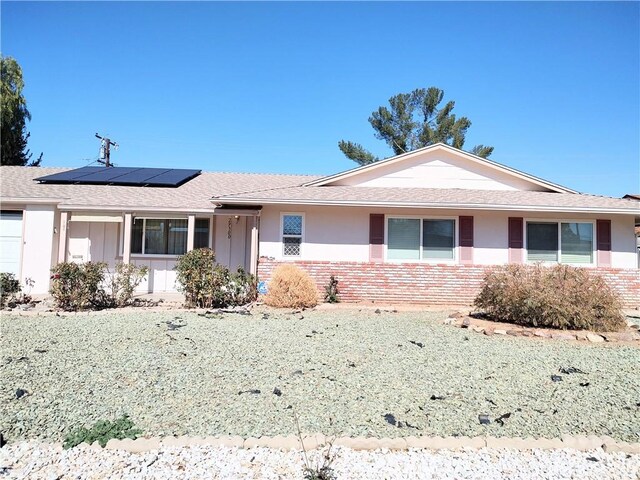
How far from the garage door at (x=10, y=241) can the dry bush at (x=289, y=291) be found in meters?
7.53

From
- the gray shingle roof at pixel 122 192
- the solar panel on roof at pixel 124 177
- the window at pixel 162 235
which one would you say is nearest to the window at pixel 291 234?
the gray shingle roof at pixel 122 192

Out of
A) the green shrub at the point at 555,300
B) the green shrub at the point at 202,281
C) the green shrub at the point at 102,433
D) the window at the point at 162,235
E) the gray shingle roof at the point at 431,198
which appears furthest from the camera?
the window at the point at 162,235

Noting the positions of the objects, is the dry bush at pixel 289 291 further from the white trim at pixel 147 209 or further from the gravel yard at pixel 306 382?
the white trim at pixel 147 209

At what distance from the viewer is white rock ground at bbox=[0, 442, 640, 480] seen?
3068 millimetres

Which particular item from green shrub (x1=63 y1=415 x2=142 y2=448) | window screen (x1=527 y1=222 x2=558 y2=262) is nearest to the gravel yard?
green shrub (x1=63 y1=415 x2=142 y2=448)

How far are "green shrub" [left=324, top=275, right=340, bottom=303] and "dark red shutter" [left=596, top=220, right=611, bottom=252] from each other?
25.6 feet

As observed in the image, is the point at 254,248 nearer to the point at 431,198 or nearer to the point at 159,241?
the point at 159,241

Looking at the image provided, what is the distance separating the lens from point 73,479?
9.85ft

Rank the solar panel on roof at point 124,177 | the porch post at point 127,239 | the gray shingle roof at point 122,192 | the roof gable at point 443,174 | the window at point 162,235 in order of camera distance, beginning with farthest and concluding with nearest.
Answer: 1. the solar panel on roof at point 124,177
2. the roof gable at point 443,174
3. the window at point 162,235
4. the gray shingle roof at point 122,192
5. the porch post at point 127,239

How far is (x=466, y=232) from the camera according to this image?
489 inches

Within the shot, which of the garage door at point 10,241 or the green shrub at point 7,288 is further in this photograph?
the garage door at point 10,241

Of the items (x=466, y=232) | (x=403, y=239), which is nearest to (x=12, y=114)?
(x=403, y=239)

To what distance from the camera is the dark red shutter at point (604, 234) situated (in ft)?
41.0

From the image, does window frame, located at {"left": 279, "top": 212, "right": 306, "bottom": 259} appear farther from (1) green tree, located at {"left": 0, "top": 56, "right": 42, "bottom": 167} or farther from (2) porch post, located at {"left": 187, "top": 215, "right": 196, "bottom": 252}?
(1) green tree, located at {"left": 0, "top": 56, "right": 42, "bottom": 167}
